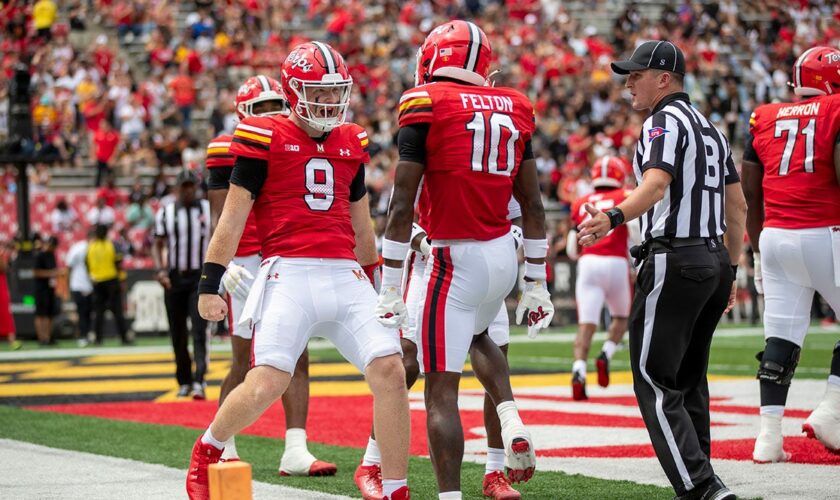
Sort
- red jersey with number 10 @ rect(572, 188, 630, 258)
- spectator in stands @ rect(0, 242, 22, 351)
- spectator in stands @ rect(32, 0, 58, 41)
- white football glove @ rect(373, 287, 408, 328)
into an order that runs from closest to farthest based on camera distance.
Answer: white football glove @ rect(373, 287, 408, 328), red jersey with number 10 @ rect(572, 188, 630, 258), spectator in stands @ rect(0, 242, 22, 351), spectator in stands @ rect(32, 0, 58, 41)

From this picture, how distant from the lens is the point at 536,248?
5641 millimetres

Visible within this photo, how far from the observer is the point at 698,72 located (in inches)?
1129

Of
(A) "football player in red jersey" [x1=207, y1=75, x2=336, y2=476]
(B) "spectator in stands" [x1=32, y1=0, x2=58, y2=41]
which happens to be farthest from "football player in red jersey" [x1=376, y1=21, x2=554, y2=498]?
(B) "spectator in stands" [x1=32, y1=0, x2=58, y2=41]

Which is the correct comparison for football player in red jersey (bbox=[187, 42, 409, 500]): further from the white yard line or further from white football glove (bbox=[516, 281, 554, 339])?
the white yard line

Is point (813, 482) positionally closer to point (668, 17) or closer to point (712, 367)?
point (712, 367)

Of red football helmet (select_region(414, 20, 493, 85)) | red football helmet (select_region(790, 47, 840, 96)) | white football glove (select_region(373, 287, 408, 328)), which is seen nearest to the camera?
white football glove (select_region(373, 287, 408, 328))

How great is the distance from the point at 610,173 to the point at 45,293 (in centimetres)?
1162

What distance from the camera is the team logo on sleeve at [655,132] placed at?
17.8 feet

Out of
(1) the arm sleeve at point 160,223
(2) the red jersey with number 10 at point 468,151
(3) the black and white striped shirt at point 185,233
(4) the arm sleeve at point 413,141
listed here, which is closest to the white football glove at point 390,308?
(2) the red jersey with number 10 at point 468,151

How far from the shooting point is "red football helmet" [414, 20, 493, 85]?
5.46 metres

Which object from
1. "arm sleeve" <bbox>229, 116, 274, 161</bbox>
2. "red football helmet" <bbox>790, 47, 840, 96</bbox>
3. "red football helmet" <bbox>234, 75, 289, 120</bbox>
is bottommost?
"arm sleeve" <bbox>229, 116, 274, 161</bbox>

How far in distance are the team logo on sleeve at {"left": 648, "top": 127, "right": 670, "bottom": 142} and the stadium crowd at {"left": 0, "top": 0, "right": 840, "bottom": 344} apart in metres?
16.3

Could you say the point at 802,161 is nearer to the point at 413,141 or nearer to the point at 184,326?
the point at 413,141

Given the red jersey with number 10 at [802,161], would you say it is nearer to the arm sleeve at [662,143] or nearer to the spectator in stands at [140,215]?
the arm sleeve at [662,143]
